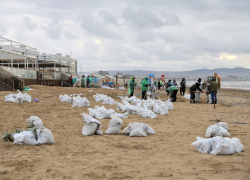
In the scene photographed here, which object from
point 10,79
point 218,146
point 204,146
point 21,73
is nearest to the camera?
point 218,146

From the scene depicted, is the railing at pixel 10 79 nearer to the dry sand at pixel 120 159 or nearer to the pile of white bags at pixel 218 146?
the dry sand at pixel 120 159

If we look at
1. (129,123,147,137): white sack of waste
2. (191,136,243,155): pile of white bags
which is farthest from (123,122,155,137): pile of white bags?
(191,136,243,155): pile of white bags

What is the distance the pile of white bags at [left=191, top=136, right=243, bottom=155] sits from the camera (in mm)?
4219

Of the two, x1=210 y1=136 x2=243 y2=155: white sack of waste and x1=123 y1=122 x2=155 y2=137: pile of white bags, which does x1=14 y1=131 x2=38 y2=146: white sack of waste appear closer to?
x1=123 y1=122 x2=155 y2=137: pile of white bags

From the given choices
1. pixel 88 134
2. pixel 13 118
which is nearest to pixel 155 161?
pixel 88 134

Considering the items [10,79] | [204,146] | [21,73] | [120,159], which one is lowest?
[120,159]

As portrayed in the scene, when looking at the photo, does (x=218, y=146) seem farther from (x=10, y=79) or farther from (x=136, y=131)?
(x=10, y=79)

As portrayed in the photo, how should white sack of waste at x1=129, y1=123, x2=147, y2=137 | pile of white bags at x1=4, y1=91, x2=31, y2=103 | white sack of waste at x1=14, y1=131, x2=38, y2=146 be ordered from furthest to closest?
pile of white bags at x1=4, y1=91, x2=31, y2=103 → white sack of waste at x1=129, y1=123, x2=147, y2=137 → white sack of waste at x1=14, y1=131, x2=38, y2=146

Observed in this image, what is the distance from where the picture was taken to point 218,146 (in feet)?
13.8

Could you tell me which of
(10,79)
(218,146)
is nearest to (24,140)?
(218,146)

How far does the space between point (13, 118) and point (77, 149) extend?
13.7 feet

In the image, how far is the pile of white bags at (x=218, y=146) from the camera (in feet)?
13.8

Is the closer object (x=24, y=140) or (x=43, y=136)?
(x=24, y=140)

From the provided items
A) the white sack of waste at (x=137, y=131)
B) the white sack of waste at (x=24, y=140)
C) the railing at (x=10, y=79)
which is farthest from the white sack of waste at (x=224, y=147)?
the railing at (x=10, y=79)
